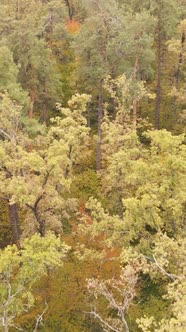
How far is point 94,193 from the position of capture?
110ft

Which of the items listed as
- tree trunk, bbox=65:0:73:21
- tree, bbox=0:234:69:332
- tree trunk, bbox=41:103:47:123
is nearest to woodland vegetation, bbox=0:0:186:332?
tree, bbox=0:234:69:332

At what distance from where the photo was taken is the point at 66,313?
22.7 meters

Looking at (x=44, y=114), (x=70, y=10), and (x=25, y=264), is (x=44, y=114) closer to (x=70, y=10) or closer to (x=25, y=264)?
(x=25, y=264)

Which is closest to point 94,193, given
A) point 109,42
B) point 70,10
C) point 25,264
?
point 109,42

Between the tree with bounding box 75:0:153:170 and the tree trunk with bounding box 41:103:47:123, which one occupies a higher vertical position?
the tree with bounding box 75:0:153:170

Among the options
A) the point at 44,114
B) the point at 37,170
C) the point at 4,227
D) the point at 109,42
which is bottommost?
the point at 4,227

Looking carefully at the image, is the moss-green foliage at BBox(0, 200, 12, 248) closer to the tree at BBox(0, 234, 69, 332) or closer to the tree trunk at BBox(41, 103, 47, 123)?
the tree at BBox(0, 234, 69, 332)

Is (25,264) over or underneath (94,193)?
over

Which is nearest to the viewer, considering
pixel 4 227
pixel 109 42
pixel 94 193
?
pixel 4 227

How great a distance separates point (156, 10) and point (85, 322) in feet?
76.6

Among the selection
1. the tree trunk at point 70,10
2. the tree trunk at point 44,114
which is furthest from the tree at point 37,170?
the tree trunk at point 70,10

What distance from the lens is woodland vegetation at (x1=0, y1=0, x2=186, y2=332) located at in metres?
19.8

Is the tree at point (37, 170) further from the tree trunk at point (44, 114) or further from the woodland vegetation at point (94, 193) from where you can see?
the tree trunk at point (44, 114)

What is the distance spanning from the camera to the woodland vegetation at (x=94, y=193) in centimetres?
1984
